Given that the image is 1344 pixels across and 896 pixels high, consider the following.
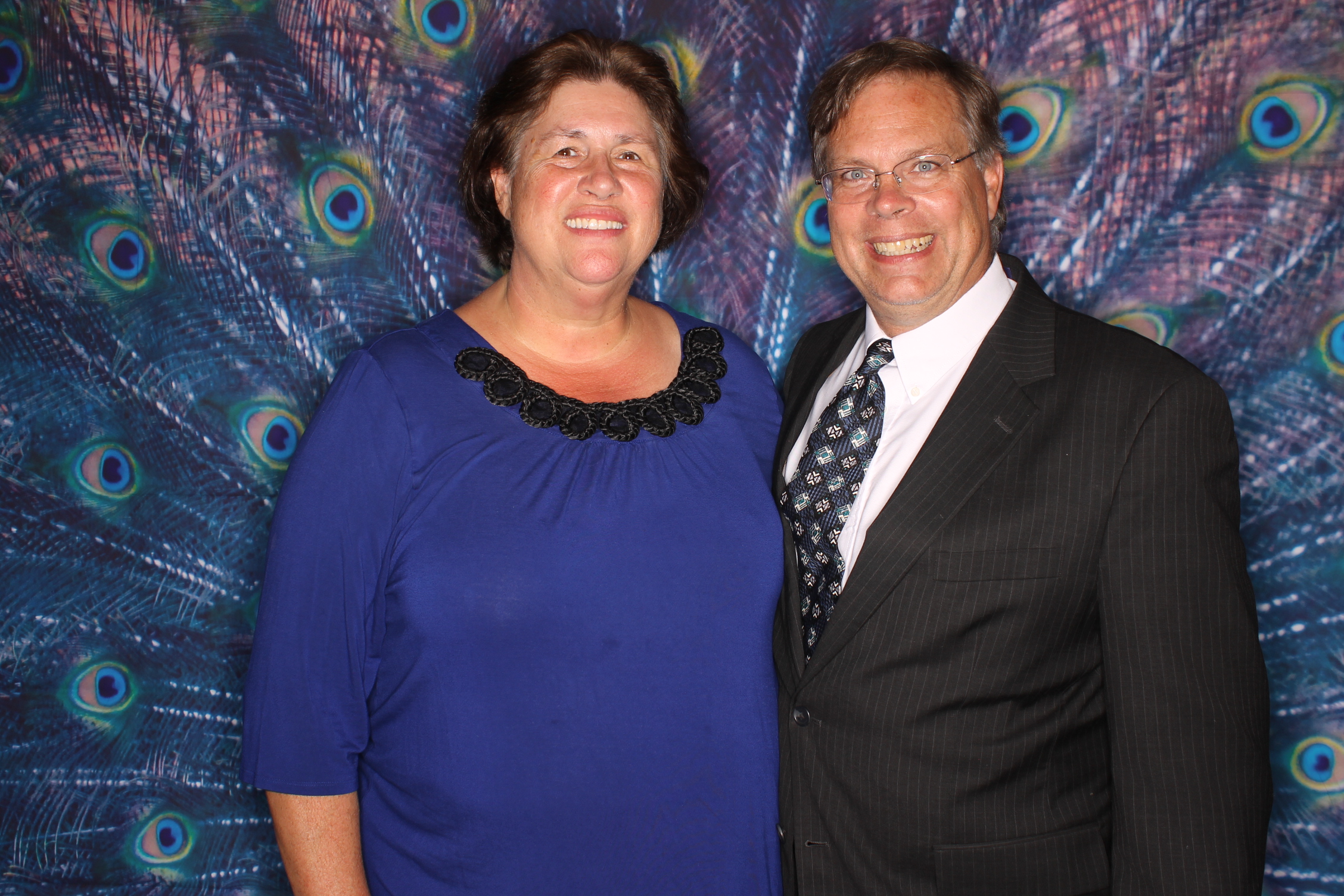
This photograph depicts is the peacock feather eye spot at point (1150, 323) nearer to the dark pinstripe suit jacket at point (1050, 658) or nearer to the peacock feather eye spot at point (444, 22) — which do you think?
the dark pinstripe suit jacket at point (1050, 658)

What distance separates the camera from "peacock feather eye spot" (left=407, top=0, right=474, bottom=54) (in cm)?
234

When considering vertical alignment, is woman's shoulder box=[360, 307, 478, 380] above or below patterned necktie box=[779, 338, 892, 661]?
above

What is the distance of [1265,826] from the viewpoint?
1556 mm

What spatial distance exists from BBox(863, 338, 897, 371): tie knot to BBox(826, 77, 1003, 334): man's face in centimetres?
7

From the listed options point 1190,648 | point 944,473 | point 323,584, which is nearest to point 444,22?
point 323,584

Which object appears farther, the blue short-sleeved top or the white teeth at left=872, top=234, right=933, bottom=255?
the white teeth at left=872, top=234, right=933, bottom=255

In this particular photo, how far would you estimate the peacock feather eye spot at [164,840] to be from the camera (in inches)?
92.0

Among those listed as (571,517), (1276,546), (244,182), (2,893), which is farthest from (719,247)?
(2,893)

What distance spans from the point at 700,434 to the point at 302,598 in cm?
92

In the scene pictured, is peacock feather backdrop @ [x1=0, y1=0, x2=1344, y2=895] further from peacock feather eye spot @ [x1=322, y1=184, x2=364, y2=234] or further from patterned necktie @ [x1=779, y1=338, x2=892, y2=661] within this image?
patterned necktie @ [x1=779, y1=338, x2=892, y2=661]

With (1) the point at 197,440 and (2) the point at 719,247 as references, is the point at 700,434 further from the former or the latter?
(1) the point at 197,440

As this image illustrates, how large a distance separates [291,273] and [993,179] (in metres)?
1.82

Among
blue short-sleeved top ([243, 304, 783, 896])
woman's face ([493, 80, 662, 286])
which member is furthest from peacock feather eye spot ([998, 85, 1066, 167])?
blue short-sleeved top ([243, 304, 783, 896])

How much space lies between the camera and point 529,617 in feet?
5.62
